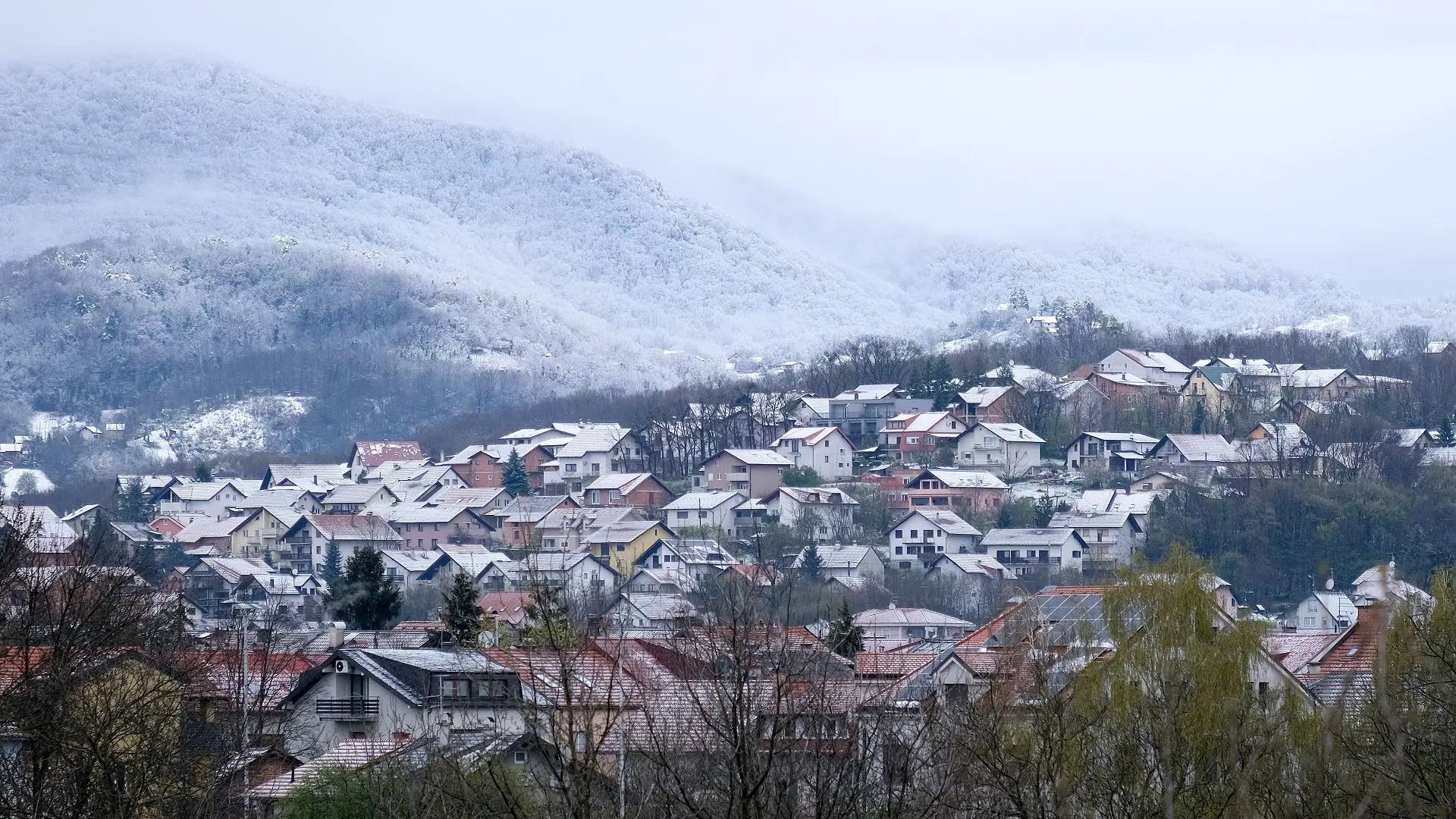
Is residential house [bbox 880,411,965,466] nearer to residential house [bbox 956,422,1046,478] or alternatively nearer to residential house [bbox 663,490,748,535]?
residential house [bbox 956,422,1046,478]

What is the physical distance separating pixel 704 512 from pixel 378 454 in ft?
91.7

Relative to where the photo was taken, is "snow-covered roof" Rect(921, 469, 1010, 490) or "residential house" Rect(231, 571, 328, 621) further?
"snow-covered roof" Rect(921, 469, 1010, 490)

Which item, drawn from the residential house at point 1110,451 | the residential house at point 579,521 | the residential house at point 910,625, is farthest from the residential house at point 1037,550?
the residential house at point 910,625

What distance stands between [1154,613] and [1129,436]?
158 ft

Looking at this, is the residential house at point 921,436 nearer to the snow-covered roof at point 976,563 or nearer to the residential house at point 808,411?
the residential house at point 808,411

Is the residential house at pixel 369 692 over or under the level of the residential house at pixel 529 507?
over

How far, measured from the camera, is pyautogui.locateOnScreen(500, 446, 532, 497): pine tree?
72812mm

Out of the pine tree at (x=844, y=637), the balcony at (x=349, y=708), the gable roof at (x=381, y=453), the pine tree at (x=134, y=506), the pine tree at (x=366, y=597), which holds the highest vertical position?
the pine tree at (x=844, y=637)

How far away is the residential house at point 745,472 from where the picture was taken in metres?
67.8

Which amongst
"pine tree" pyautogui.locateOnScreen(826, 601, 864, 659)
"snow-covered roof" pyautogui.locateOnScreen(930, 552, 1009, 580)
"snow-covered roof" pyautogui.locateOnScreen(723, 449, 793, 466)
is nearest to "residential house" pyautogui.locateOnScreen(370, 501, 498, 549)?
"snow-covered roof" pyautogui.locateOnScreen(723, 449, 793, 466)

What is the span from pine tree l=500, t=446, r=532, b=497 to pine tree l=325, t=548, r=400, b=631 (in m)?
35.6

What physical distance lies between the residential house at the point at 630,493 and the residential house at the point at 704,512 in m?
2.27

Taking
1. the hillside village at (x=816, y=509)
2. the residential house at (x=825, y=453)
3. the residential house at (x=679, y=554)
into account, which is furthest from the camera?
the residential house at (x=825, y=453)

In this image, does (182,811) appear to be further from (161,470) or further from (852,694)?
(161,470)
